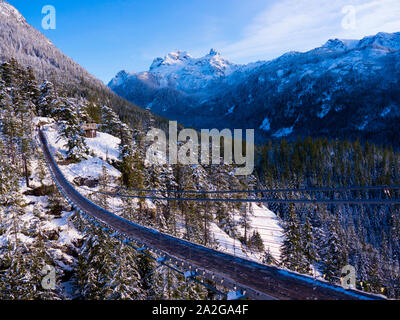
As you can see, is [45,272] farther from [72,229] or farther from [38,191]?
[38,191]

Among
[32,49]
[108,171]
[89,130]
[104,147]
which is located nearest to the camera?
[108,171]

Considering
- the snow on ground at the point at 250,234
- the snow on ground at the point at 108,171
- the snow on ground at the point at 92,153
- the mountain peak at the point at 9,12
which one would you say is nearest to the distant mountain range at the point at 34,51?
the mountain peak at the point at 9,12

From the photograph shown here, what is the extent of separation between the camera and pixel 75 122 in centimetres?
4075

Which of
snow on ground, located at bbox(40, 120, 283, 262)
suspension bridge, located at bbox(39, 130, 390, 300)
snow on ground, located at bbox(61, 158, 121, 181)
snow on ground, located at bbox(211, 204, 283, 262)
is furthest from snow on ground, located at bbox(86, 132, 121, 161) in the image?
suspension bridge, located at bbox(39, 130, 390, 300)

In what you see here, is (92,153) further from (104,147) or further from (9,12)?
(9,12)

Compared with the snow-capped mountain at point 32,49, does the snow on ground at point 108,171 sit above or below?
below

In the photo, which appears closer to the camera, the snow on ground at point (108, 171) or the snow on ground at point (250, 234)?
the snow on ground at point (250, 234)

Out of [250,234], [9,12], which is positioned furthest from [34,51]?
[250,234]

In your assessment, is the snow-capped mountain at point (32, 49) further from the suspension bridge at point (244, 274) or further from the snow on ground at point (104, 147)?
the suspension bridge at point (244, 274)

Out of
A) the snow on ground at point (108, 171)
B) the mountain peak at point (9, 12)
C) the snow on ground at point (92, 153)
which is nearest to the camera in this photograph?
the snow on ground at point (108, 171)

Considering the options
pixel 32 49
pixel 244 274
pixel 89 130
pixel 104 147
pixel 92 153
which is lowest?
pixel 244 274

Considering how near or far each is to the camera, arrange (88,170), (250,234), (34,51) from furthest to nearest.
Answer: (34,51) → (250,234) → (88,170)
